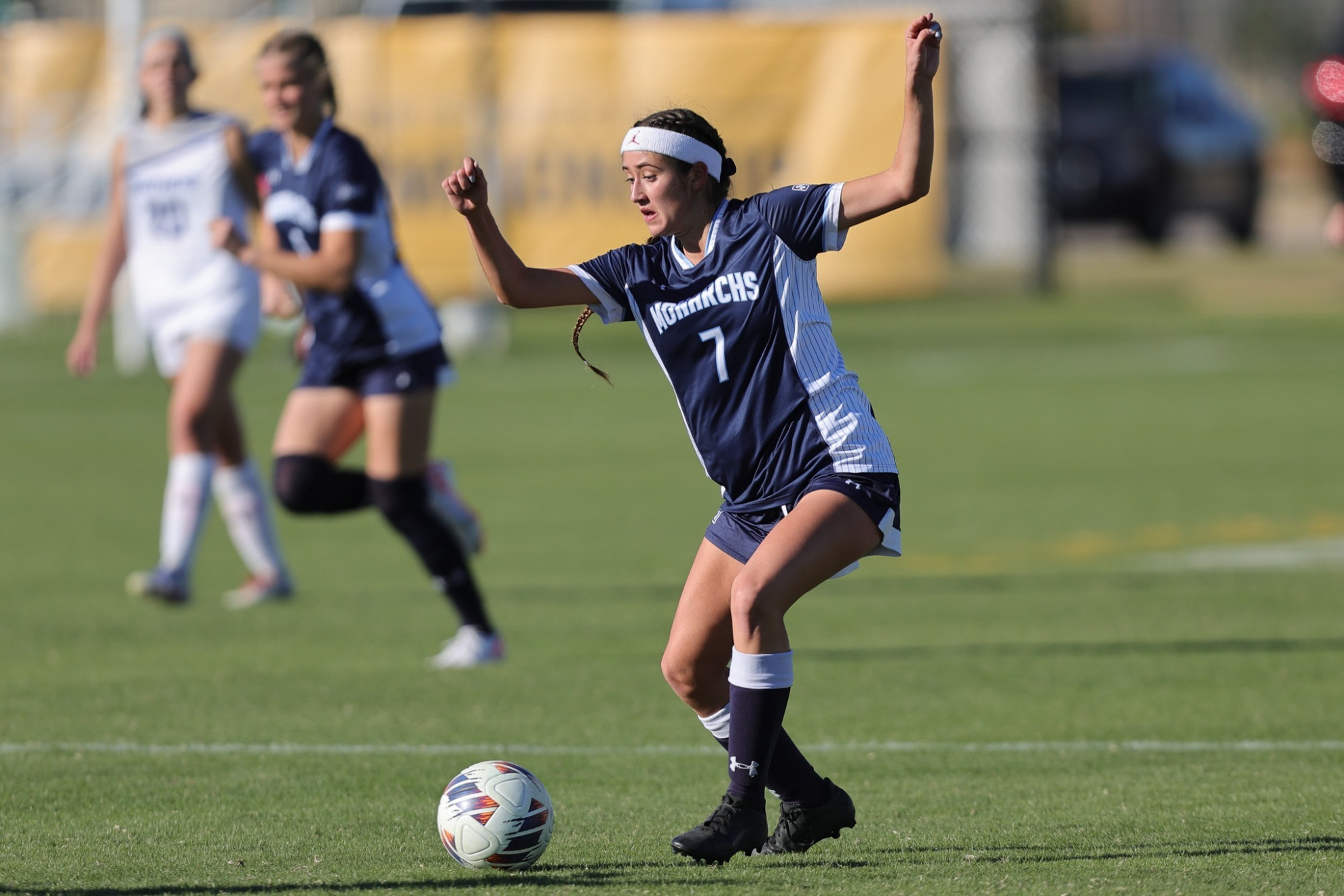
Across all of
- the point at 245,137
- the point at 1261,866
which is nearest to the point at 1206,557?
the point at 245,137

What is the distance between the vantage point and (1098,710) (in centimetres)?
718

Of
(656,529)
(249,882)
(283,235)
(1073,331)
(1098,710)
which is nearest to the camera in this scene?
(249,882)

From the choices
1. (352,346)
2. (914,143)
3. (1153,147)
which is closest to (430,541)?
(352,346)

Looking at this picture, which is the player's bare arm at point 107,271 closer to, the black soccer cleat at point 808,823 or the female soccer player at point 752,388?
the female soccer player at point 752,388

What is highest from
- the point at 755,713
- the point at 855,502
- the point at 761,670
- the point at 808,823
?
the point at 855,502

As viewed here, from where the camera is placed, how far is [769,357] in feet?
17.0

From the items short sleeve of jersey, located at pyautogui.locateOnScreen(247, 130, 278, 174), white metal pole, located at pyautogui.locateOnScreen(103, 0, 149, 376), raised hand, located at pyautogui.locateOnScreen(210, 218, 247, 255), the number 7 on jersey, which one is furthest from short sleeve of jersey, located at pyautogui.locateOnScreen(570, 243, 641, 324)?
white metal pole, located at pyautogui.locateOnScreen(103, 0, 149, 376)

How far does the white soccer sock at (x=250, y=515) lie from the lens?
9.61 metres

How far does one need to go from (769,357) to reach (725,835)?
119 centimetres

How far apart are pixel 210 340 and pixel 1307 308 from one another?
21113 mm

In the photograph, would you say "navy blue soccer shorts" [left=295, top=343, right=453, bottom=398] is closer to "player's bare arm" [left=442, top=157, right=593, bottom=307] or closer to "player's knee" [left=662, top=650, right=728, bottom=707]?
"player's bare arm" [left=442, top=157, right=593, bottom=307]

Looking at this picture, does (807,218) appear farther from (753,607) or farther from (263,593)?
(263,593)

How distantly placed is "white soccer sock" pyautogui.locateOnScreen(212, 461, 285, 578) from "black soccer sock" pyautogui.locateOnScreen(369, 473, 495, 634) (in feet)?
5.35

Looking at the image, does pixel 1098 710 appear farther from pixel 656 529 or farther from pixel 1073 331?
pixel 1073 331
